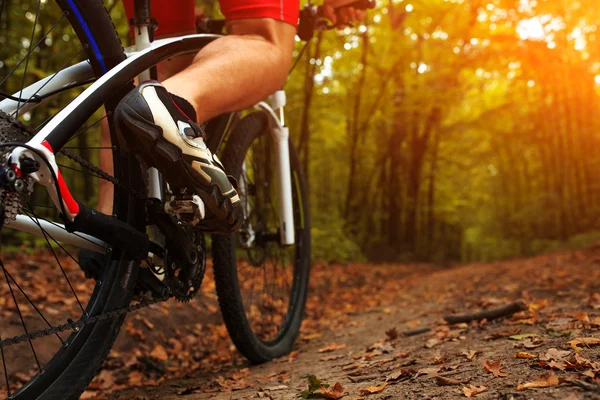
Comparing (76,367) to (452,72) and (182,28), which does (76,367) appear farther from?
(452,72)


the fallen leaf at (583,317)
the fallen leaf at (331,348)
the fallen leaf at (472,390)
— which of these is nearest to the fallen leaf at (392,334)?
the fallen leaf at (331,348)

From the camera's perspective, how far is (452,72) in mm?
11430

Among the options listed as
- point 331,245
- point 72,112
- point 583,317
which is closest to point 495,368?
point 583,317

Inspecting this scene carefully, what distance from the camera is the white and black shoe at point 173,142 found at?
1.13 meters

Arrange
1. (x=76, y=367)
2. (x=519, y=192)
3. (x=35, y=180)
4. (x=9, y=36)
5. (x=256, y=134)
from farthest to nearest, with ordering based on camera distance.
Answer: (x=519, y=192) < (x=9, y=36) < (x=256, y=134) < (x=76, y=367) < (x=35, y=180)

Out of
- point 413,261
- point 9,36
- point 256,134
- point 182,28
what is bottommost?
point 413,261

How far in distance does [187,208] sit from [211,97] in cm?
32

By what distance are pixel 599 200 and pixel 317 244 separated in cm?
717

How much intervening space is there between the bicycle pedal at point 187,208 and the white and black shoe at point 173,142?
2 centimetres

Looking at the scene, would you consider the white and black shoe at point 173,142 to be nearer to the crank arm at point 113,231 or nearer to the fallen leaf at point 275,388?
the crank arm at point 113,231

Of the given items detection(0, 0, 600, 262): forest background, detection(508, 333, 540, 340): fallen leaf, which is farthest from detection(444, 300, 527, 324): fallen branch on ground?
detection(0, 0, 600, 262): forest background

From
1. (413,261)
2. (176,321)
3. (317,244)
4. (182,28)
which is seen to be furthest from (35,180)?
(413,261)

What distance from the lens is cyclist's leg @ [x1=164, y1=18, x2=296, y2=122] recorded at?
1.36 m

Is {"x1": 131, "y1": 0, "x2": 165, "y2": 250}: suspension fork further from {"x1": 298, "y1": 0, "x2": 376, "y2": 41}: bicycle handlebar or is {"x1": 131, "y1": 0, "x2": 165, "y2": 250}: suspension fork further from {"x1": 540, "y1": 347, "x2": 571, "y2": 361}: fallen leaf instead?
{"x1": 540, "y1": 347, "x2": 571, "y2": 361}: fallen leaf
